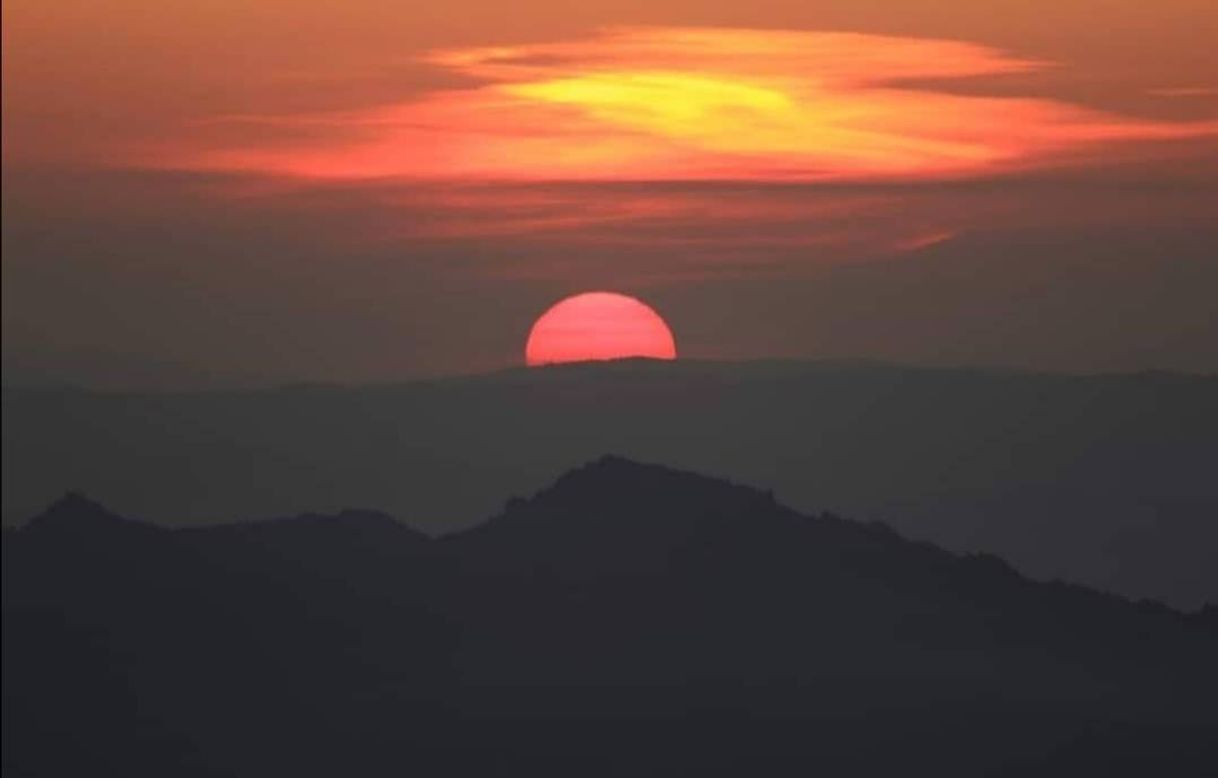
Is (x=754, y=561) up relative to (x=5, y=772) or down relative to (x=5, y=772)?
up

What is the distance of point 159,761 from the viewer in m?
127

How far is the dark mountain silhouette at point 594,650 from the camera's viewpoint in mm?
125375

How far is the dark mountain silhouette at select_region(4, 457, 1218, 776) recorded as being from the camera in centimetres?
12538

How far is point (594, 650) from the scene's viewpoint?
147000mm

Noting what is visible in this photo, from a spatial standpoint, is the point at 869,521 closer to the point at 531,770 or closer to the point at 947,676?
the point at 947,676

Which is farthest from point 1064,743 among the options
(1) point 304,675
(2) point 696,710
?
(1) point 304,675

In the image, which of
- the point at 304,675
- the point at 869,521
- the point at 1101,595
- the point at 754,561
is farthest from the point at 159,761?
the point at 1101,595

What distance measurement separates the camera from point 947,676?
148625mm

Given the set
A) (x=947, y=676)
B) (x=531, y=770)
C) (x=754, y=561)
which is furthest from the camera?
(x=754, y=561)

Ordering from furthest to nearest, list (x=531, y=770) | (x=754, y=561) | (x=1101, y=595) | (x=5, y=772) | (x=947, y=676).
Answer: (x=1101, y=595) < (x=754, y=561) < (x=947, y=676) < (x=531, y=770) < (x=5, y=772)

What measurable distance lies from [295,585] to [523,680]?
43.2ft

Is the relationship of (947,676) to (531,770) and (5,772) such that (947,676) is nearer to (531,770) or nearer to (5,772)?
(531,770)

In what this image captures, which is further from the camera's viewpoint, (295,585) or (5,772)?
(295,585)

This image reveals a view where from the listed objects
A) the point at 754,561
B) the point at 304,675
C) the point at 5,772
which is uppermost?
the point at 754,561
